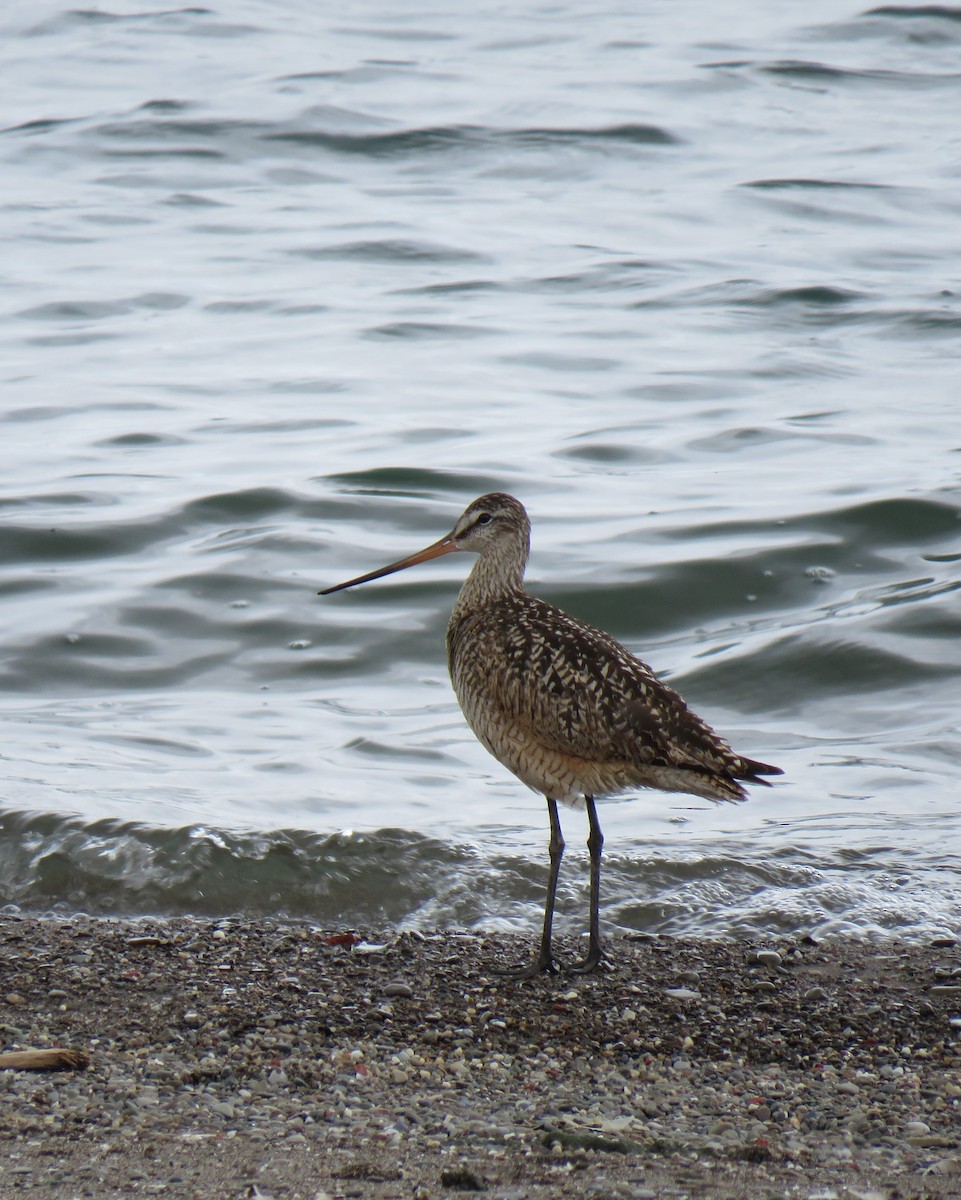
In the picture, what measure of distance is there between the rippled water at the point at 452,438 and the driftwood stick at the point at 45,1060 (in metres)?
1.81

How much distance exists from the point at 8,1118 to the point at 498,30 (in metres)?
25.9

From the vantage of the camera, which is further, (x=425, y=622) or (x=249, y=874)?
(x=425, y=622)

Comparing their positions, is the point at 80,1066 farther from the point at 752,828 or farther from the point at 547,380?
the point at 547,380

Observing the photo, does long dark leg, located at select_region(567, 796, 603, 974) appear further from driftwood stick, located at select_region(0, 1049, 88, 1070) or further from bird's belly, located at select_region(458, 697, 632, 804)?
driftwood stick, located at select_region(0, 1049, 88, 1070)

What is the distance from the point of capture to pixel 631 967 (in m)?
5.77

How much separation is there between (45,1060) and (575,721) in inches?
76.8

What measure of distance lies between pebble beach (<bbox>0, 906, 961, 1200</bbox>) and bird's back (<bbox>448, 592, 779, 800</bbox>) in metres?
0.65

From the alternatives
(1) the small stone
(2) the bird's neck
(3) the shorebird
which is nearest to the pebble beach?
(1) the small stone

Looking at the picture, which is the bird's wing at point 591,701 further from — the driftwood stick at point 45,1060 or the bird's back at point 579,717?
the driftwood stick at point 45,1060

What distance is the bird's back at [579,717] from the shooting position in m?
5.50

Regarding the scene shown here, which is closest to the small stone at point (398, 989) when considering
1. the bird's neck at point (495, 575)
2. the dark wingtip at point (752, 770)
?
the dark wingtip at point (752, 770)

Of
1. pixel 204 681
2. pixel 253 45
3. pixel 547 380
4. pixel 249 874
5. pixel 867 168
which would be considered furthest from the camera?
pixel 253 45

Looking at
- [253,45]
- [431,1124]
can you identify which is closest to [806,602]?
[431,1124]

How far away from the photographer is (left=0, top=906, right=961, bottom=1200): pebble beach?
3.99m
